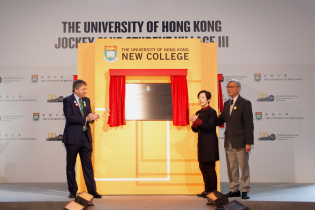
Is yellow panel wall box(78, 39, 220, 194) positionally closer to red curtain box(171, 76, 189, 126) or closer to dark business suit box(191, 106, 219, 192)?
red curtain box(171, 76, 189, 126)

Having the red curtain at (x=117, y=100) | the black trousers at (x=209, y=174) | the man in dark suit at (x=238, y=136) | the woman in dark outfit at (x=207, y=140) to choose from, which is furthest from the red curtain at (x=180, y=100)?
the red curtain at (x=117, y=100)

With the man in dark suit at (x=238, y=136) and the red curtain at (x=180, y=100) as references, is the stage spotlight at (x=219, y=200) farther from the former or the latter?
the red curtain at (x=180, y=100)

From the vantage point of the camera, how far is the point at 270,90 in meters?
4.77

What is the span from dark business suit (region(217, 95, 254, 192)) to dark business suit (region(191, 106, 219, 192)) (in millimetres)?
193

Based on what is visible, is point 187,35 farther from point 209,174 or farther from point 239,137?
point 209,174

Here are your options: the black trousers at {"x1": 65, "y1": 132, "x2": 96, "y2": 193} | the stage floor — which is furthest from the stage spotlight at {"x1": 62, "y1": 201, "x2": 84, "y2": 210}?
the black trousers at {"x1": 65, "y1": 132, "x2": 96, "y2": 193}

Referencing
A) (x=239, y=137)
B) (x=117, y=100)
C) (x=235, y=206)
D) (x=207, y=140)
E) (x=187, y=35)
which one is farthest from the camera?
(x=187, y=35)

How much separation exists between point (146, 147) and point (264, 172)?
2604 millimetres

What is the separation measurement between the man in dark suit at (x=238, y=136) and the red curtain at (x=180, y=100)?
1.65 ft

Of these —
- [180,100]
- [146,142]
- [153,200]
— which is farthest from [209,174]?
[180,100]

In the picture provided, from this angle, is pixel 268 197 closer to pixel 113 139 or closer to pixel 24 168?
pixel 113 139

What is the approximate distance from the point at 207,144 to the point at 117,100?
141cm

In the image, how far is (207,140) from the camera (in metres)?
3.26

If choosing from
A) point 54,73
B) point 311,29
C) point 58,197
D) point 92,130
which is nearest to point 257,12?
point 311,29
